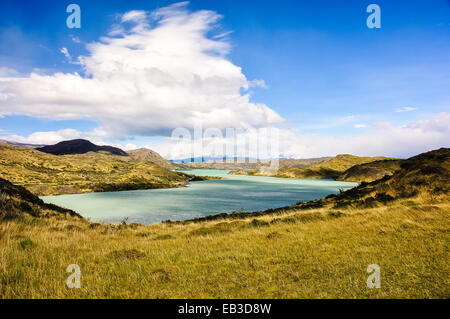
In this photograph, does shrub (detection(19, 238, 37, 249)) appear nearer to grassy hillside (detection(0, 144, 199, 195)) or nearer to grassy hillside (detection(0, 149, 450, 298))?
grassy hillside (detection(0, 149, 450, 298))

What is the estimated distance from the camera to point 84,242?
44.7 feet

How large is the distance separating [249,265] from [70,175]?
540 ft

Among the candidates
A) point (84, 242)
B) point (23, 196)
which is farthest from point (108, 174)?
point (84, 242)

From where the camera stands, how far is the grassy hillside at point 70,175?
116125 millimetres

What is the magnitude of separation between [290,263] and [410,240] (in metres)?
6.61

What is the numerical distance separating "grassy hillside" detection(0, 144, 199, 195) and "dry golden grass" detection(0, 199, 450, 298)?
120138mm

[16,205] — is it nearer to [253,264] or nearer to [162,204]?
[253,264]

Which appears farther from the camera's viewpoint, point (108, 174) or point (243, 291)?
point (108, 174)

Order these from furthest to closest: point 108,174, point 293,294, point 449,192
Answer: point 108,174 < point 449,192 < point 293,294

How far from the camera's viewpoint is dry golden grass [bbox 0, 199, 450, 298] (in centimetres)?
686

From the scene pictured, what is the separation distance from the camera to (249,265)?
9141 millimetres

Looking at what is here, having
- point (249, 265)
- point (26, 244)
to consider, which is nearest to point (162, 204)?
point (26, 244)

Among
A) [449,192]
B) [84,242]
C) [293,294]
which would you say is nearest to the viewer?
[293,294]
